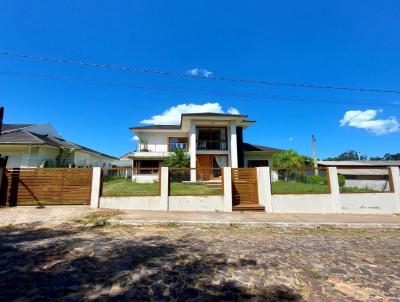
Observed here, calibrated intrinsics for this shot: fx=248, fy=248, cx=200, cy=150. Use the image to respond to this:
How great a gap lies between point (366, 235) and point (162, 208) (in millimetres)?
7253

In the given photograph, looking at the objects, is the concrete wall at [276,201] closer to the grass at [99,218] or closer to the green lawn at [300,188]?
the green lawn at [300,188]

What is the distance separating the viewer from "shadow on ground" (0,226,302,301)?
333 centimetres

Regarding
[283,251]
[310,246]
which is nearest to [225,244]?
[283,251]

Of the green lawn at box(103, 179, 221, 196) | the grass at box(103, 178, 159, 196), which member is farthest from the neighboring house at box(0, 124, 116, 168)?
the green lawn at box(103, 179, 221, 196)

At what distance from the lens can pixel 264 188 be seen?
10992 mm

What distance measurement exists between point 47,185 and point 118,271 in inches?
325

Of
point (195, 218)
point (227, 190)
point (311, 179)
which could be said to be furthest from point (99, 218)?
point (311, 179)

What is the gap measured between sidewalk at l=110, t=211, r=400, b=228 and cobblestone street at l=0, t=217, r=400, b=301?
1339 mm

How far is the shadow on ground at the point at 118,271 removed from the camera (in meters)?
3.33

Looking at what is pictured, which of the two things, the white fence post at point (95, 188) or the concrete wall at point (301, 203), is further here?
the concrete wall at point (301, 203)

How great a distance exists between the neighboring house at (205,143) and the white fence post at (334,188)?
36.6ft

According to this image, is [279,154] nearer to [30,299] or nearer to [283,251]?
[283,251]

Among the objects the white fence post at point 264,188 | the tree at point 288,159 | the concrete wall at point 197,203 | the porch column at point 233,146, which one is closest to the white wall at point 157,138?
the porch column at point 233,146

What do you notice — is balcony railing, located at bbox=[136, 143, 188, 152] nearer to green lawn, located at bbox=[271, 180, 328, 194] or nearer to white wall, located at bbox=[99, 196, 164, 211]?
white wall, located at bbox=[99, 196, 164, 211]
